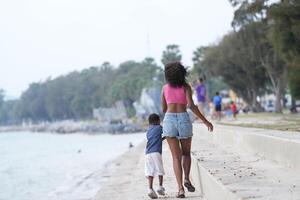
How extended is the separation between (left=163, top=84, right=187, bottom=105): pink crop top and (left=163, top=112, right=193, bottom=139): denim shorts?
A: 0.18 meters

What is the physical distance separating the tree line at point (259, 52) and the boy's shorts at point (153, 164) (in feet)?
65.8

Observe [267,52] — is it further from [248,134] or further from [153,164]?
[153,164]

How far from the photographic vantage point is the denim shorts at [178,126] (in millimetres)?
9016

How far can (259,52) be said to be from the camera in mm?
50500

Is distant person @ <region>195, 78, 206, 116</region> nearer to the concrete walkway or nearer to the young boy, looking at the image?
the concrete walkway

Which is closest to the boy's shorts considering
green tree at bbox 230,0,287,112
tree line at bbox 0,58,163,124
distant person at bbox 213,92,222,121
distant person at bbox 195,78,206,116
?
distant person at bbox 195,78,206,116

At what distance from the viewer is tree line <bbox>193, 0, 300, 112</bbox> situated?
Answer: 1231 inches

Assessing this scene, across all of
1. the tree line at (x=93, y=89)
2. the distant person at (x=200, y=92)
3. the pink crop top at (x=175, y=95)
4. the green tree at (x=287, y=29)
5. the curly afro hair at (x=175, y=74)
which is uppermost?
the tree line at (x=93, y=89)

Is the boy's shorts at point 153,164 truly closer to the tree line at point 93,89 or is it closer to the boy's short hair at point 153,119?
the boy's short hair at point 153,119

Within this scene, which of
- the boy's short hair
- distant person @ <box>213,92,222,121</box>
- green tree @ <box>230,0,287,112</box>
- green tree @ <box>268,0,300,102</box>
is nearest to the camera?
the boy's short hair

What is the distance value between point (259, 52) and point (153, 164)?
4111 centimetres

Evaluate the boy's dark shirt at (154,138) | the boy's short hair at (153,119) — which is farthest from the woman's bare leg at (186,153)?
the boy's short hair at (153,119)

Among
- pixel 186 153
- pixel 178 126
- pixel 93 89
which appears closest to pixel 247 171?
pixel 186 153

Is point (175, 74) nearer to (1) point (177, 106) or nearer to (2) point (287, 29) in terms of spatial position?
(1) point (177, 106)
